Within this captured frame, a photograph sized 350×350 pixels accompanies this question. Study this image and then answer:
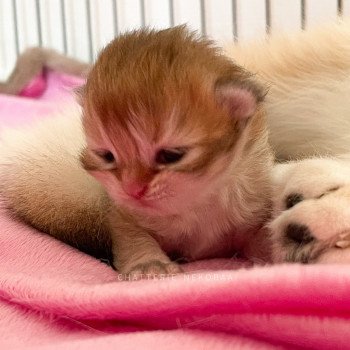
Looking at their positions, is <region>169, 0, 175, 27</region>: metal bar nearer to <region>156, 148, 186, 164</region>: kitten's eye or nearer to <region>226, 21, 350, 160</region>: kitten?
<region>226, 21, 350, 160</region>: kitten

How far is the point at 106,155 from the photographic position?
1.85 ft

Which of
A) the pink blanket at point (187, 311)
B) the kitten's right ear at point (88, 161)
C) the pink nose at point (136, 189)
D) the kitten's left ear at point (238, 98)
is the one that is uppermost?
the kitten's left ear at point (238, 98)

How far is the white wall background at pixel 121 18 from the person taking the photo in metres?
1.38

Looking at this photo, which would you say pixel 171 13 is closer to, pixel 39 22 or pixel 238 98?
pixel 39 22

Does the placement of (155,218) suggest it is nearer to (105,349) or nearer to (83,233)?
(83,233)

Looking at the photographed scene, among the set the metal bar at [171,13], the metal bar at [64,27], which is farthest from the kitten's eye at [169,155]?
the metal bar at [64,27]

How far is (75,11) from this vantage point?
1.86 metres

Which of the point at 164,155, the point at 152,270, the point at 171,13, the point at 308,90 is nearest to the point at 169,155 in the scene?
the point at 164,155

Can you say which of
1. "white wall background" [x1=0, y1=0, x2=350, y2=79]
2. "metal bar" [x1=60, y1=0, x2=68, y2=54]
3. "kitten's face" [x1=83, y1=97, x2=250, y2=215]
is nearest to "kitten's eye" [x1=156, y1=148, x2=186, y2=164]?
"kitten's face" [x1=83, y1=97, x2=250, y2=215]

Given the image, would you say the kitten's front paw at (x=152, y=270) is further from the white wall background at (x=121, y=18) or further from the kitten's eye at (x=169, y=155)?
the white wall background at (x=121, y=18)

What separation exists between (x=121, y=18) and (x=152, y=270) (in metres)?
1.28

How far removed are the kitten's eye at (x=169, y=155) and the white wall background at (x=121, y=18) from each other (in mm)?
464

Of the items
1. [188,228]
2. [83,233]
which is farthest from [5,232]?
[188,228]

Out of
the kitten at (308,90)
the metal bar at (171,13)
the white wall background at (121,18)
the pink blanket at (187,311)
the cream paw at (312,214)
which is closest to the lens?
the pink blanket at (187,311)
